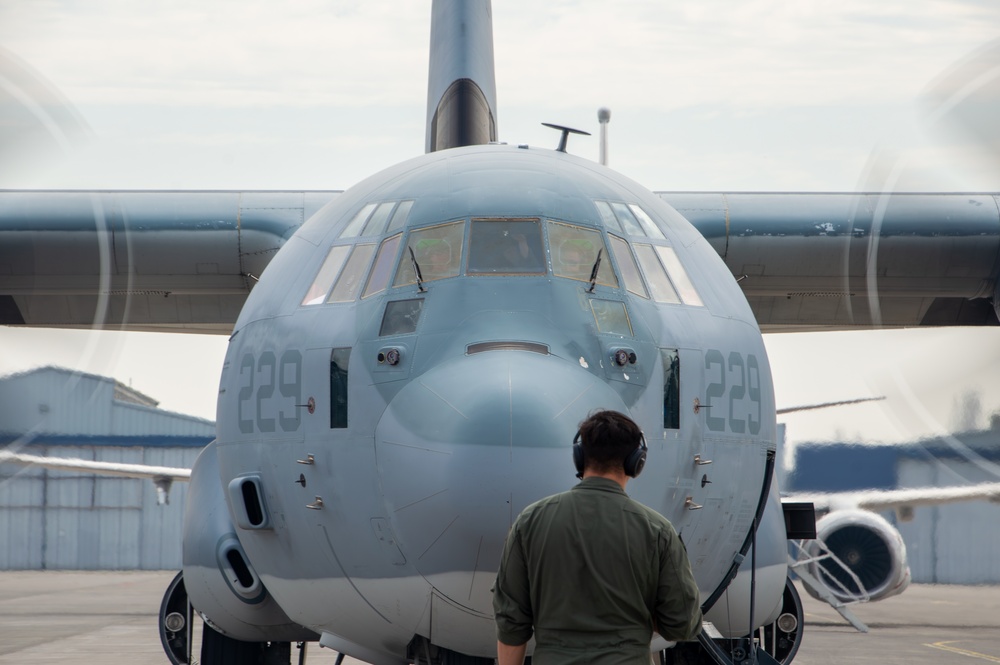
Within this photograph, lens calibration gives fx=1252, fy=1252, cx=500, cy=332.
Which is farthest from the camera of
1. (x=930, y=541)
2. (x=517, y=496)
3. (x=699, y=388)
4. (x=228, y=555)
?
(x=930, y=541)

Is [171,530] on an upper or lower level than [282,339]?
lower

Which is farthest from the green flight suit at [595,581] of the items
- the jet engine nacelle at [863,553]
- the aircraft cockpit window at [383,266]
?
the jet engine nacelle at [863,553]

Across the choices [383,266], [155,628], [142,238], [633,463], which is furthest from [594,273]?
[155,628]

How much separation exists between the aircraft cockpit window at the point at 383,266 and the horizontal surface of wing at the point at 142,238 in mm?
4546

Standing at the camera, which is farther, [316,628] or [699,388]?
[316,628]

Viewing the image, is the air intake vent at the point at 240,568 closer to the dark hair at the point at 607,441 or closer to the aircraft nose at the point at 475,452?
the aircraft nose at the point at 475,452

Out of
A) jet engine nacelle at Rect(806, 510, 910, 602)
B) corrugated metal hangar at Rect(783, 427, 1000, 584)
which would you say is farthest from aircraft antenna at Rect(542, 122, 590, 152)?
corrugated metal hangar at Rect(783, 427, 1000, 584)

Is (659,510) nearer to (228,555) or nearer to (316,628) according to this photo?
(316,628)

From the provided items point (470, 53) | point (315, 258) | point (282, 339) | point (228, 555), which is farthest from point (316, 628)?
point (470, 53)

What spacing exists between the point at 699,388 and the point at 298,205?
552 cm

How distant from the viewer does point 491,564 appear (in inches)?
169

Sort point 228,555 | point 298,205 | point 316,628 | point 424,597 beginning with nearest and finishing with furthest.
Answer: point 424,597
point 316,628
point 228,555
point 298,205

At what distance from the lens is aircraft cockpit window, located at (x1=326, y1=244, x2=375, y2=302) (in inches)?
209

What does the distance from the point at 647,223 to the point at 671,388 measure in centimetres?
105
